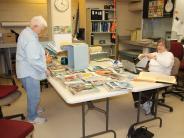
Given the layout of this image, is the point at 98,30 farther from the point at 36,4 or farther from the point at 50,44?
the point at 50,44

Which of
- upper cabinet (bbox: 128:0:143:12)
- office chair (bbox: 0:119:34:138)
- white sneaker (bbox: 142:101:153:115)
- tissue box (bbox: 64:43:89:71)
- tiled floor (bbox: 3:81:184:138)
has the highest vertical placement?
upper cabinet (bbox: 128:0:143:12)

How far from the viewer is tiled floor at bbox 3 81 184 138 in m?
2.56

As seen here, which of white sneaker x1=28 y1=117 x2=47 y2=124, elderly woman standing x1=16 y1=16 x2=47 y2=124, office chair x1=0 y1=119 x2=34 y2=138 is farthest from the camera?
white sneaker x1=28 y1=117 x2=47 y2=124

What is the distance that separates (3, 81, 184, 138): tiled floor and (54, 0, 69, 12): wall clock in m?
1.75

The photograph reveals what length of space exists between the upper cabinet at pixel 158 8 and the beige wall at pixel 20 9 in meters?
2.80

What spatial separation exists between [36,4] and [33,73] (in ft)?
11.8

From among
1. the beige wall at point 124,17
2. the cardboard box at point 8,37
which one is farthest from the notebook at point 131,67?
the beige wall at point 124,17

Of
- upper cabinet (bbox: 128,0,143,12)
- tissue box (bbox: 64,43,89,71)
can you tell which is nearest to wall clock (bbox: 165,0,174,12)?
upper cabinet (bbox: 128,0,143,12)

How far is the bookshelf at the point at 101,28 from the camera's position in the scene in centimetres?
576

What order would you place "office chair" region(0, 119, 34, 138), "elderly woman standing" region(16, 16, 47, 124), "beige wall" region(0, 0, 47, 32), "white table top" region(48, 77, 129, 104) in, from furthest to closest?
1. "beige wall" region(0, 0, 47, 32)
2. "elderly woman standing" region(16, 16, 47, 124)
3. "white table top" region(48, 77, 129, 104)
4. "office chair" region(0, 119, 34, 138)

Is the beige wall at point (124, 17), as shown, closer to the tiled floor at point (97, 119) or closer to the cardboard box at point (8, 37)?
the cardboard box at point (8, 37)

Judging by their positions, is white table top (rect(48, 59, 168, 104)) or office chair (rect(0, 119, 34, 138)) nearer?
office chair (rect(0, 119, 34, 138))

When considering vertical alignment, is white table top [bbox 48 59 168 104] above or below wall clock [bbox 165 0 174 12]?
below

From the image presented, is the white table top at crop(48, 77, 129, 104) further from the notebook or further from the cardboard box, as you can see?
the cardboard box
